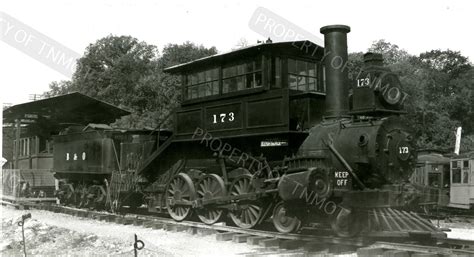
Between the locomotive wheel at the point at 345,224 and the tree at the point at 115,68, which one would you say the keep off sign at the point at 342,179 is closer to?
the locomotive wheel at the point at 345,224

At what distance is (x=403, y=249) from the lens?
25.2ft

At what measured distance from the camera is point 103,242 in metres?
9.30

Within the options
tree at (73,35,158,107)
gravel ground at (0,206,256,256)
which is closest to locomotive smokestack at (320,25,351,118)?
gravel ground at (0,206,256,256)

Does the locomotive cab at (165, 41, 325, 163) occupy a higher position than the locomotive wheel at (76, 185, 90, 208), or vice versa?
A: the locomotive cab at (165, 41, 325, 163)

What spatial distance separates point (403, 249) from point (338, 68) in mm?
3887

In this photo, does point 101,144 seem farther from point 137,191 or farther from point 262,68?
point 262,68

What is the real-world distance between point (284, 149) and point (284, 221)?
1.54m

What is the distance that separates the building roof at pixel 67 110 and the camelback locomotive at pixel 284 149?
4.78 meters

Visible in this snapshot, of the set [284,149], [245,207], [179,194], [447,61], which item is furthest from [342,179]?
[447,61]

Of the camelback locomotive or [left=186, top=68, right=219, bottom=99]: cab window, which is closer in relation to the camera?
the camelback locomotive

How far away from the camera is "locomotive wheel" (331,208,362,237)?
8859 mm

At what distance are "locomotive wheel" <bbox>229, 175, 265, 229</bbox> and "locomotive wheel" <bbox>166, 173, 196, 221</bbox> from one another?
144cm

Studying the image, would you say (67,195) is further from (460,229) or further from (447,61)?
(447,61)

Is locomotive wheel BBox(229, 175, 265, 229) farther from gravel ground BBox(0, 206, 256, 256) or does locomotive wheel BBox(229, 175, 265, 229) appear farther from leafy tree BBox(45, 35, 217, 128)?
leafy tree BBox(45, 35, 217, 128)
